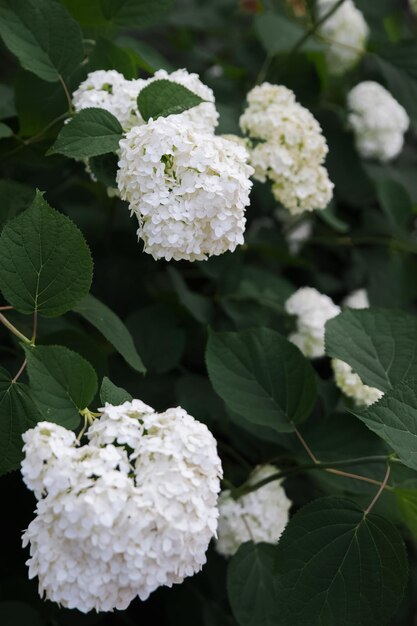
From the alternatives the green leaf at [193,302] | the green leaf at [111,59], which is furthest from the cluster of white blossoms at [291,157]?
the green leaf at [193,302]

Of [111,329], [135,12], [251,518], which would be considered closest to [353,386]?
[251,518]

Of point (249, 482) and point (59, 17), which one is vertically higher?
point (59, 17)

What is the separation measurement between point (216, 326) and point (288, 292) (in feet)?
0.92

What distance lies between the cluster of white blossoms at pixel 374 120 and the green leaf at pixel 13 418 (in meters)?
1.61

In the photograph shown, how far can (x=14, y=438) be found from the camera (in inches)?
43.3

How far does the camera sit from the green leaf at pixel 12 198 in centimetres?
145

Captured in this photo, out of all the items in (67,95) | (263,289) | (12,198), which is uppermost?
(67,95)

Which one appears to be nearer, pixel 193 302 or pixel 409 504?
pixel 409 504

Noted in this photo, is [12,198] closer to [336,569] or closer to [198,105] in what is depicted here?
[198,105]

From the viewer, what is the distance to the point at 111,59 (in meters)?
1.44

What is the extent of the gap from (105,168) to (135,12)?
518 mm

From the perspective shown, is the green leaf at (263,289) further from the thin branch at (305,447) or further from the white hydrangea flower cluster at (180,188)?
the white hydrangea flower cluster at (180,188)

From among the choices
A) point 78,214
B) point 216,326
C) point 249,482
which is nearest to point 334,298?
point 216,326

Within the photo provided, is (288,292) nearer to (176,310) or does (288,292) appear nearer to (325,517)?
(176,310)
